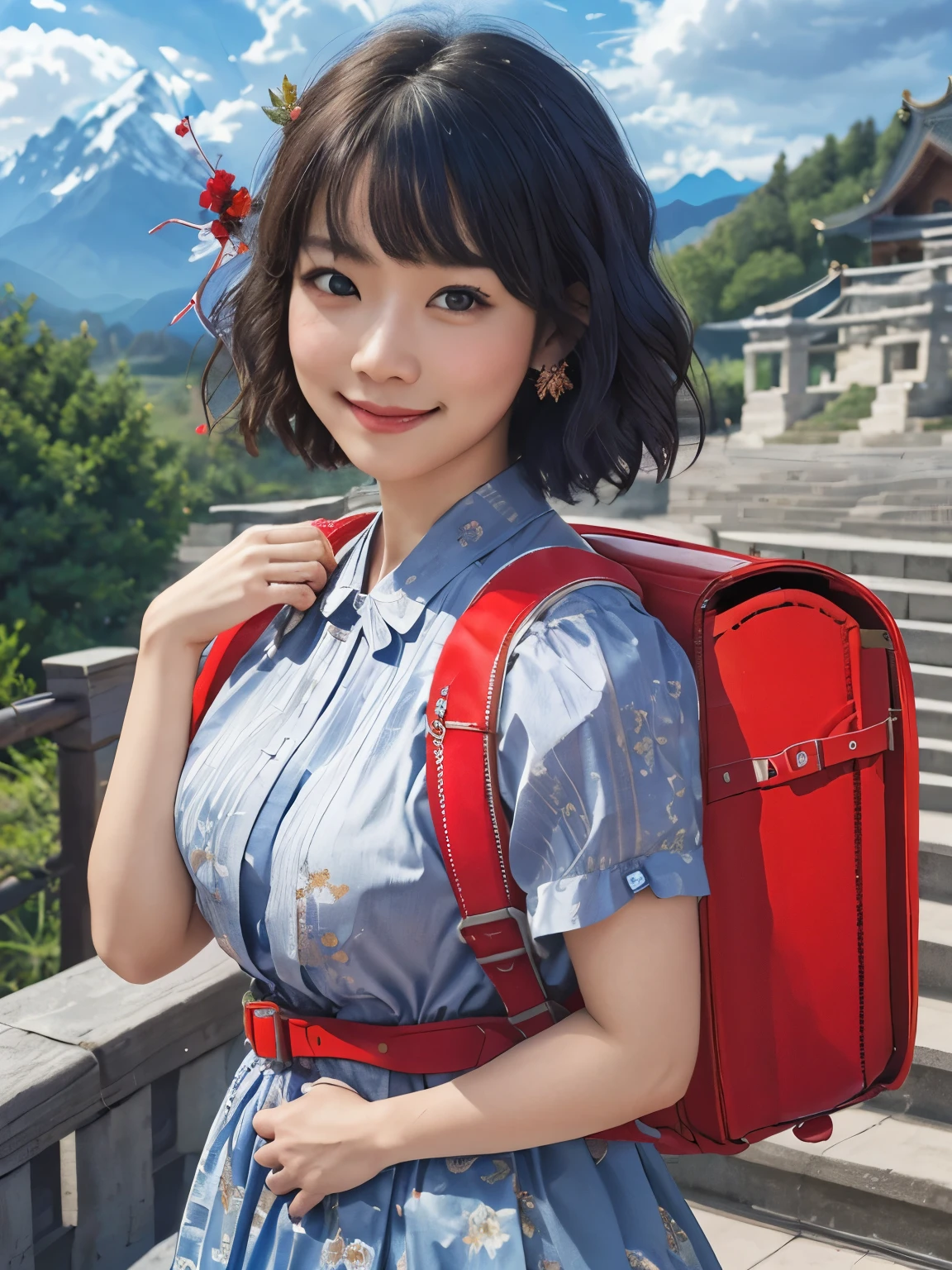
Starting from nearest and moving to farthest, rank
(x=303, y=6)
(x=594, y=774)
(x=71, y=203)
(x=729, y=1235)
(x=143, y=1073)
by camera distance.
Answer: (x=594, y=774)
(x=143, y=1073)
(x=729, y=1235)
(x=303, y=6)
(x=71, y=203)

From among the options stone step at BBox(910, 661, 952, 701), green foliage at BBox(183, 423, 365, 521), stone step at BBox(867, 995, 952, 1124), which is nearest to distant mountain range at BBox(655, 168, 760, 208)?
Answer: green foliage at BBox(183, 423, 365, 521)

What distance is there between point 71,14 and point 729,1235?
1633cm

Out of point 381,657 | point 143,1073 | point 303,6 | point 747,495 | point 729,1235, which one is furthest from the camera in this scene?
point 303,6

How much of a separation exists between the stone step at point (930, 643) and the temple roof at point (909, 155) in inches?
341

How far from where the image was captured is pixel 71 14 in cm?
1463

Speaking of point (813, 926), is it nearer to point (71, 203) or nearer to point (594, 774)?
point (594, 774)

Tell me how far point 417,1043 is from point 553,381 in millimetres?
475

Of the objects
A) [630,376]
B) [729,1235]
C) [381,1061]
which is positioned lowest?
[729,1235]

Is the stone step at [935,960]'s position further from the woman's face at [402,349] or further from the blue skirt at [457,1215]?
the woman's face at [402,349]

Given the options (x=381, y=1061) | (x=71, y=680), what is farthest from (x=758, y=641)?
(x=71, y=680)

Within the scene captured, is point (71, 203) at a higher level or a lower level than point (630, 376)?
higher

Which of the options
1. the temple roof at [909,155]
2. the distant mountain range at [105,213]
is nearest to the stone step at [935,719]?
the temple roof at [909,155]

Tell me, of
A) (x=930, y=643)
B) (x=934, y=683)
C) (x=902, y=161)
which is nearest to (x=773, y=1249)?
(x=934, y=683)

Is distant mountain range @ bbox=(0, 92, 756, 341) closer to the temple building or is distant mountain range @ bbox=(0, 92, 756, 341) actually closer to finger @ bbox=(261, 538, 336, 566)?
the temple building
